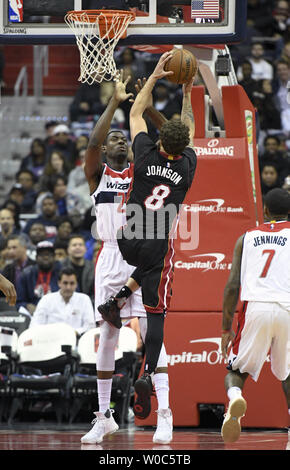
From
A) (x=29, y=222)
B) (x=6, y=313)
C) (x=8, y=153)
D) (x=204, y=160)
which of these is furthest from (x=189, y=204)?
(x=8, y=153)

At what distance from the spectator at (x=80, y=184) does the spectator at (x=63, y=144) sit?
60 cm

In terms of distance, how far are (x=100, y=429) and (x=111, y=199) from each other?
2041mm

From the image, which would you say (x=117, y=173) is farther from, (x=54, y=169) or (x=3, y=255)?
(x=54, y=169)

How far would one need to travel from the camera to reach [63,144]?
18.3 meters

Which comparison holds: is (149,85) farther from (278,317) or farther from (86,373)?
(86,373)

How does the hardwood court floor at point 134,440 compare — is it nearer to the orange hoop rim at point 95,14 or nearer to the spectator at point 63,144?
the orange hoop rim at point 95,14

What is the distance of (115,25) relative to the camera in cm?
927

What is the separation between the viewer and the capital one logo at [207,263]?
1060 centimetres

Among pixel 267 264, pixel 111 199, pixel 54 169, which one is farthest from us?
pixel 54 169

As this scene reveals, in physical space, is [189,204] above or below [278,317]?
above

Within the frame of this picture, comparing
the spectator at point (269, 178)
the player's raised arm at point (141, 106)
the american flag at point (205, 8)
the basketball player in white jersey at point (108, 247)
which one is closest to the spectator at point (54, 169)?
the spectator at point (269, 178)

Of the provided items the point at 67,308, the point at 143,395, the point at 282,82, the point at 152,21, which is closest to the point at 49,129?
the point at 282,82

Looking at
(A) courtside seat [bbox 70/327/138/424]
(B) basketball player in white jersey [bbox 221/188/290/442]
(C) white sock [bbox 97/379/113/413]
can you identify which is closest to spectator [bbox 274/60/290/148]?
(A) courtside seat [bbox 70/327/138/424]

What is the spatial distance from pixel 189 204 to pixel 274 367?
2740 mm
